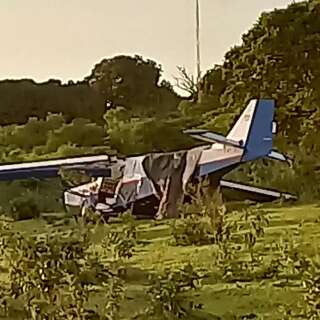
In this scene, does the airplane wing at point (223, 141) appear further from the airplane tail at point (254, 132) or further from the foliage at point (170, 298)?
the foliage at point (170, 298)

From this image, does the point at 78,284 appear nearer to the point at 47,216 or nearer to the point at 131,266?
the point at 131,266

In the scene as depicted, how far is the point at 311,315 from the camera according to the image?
383 cm

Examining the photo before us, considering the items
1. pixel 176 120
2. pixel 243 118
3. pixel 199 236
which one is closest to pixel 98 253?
pixel 199 236

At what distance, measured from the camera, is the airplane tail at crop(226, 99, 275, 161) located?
1027 cm

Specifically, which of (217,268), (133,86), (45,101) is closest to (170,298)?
(217,268)

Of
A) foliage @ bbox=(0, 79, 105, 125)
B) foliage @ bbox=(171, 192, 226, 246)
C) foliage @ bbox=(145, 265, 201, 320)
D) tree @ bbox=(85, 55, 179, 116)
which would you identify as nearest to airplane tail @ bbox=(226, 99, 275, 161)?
foliage @ bbox=(171, 192, 226, 246)

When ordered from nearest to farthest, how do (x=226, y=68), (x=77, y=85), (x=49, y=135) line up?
(x=226, y=68)
(x=49, y=135)
(x=77, y=85)

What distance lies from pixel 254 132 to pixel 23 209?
9.96 ft

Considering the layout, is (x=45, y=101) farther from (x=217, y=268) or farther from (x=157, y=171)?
(x=217, y=268)

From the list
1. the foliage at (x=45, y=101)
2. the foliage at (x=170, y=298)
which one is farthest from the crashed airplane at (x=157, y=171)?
the foliage at (x=45, y=101)

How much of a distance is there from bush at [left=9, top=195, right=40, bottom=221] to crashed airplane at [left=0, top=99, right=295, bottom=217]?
38cm

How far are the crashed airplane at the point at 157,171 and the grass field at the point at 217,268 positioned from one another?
1.57m

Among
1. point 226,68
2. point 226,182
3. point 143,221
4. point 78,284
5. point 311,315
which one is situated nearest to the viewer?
point 311,315

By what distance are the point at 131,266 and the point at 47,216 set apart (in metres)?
4.51
